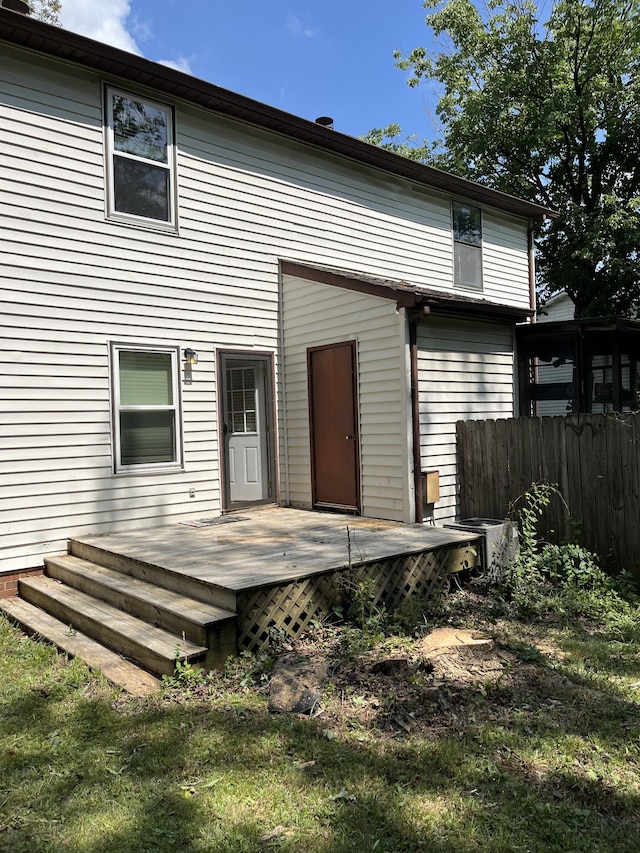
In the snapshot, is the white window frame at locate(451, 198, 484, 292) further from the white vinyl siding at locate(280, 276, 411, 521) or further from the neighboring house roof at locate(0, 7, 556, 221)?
the white vinyl siding at locate(280, 276, 411, 521)

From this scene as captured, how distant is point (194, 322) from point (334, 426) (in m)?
2.25

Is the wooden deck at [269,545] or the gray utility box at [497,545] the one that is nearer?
the wooden deck at [269,545]

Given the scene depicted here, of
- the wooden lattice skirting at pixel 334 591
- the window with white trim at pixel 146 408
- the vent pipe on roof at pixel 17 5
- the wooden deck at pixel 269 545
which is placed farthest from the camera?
the window with white trim at pixel 146 408

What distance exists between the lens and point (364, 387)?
24.9 ft

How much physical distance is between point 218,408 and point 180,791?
215 inches

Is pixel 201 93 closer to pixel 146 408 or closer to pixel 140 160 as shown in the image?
pixel 140 160

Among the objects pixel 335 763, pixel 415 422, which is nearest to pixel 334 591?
pixel 335 763

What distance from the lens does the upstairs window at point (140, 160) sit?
696 centimetres

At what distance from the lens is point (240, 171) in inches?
321

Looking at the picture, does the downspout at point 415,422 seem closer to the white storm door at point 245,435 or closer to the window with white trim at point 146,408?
the white storm door at point 245,435

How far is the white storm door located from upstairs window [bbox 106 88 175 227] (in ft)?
7.87

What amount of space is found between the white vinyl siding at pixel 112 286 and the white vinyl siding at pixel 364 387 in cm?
4

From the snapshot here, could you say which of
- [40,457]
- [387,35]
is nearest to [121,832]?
[40,457]

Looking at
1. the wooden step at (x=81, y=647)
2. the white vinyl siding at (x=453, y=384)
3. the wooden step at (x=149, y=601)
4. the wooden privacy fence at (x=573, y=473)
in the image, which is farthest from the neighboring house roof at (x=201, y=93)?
the wooden step at (x=81, y=647)
